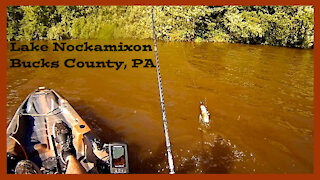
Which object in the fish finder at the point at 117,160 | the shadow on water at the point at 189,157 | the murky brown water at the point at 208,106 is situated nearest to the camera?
the fish finder at the point at 117,160

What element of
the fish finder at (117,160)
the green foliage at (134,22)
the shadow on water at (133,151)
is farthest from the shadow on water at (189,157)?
the green foliage at (134,22)

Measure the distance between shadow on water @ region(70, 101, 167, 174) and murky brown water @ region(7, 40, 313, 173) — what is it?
0.03 metres

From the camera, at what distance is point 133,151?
22.2 ft

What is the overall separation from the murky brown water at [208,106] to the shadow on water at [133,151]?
0.03 m

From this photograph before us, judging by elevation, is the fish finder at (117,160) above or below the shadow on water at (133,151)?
above

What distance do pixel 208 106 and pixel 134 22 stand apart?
1862cm

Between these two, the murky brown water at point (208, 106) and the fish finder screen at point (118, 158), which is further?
the murky brown water at point (208, 106)

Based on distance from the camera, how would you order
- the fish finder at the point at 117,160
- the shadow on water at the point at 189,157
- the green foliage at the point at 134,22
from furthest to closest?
1. the green foliage at the point at 134,22
2. the shadow on water at the point at 189,157
3. the fish finder at the point at 117,160

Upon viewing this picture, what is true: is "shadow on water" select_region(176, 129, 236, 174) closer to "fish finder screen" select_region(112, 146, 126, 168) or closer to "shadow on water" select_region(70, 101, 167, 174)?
"shadow on water" select_region(70, 101, 167, 174)

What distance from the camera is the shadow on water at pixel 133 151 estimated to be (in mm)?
6117

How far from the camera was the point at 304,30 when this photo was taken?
20984 millimetres

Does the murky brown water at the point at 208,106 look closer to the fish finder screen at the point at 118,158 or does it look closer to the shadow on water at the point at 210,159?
the shadow on water at the point at 210,159

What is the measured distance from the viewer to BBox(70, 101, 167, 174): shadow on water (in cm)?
612

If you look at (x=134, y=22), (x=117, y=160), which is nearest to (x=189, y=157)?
(x=117, y=160)
